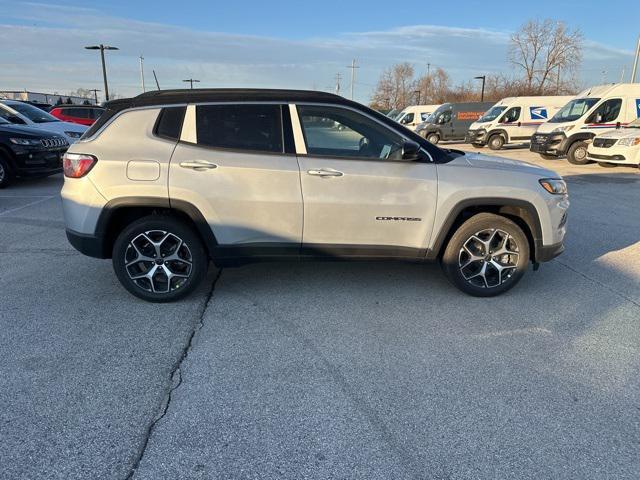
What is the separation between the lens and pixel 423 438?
2.44 m

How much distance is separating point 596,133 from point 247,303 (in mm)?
14838

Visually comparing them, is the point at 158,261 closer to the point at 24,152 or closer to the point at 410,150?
the point at 410,150

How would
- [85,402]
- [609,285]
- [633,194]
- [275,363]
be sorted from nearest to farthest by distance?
1. [85,402]
2. [275,363]
3. [609,285]
4. [633,194]

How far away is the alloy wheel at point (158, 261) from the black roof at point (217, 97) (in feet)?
3.72

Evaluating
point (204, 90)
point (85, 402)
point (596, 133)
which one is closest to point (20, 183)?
point (204, 90)

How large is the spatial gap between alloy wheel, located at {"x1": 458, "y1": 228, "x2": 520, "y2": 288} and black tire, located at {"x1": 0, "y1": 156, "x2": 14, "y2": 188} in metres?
9.50

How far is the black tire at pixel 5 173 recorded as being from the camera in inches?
368

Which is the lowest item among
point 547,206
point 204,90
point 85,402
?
point 85,402

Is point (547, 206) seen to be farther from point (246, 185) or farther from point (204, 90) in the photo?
point (204, 90)

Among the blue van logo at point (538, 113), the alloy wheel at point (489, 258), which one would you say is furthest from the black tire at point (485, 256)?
the blue van logo at point (538, 113)

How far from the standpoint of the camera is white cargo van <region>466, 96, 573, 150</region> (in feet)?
71.3

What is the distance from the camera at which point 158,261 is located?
13.0ft

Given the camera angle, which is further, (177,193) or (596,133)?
(596,133)

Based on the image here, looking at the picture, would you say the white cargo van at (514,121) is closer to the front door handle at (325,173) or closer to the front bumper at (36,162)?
the front bumper at (36,162)
